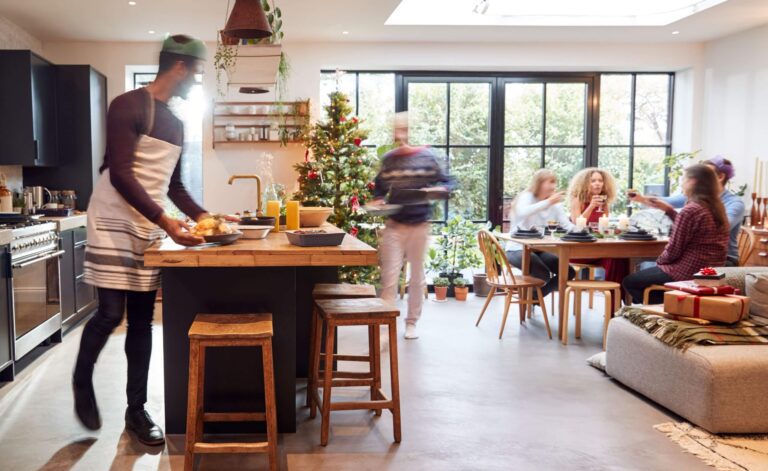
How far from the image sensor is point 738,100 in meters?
6.89

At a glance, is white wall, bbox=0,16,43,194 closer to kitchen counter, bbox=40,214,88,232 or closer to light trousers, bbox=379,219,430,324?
kitchen counter, bbox=40,214,88,232

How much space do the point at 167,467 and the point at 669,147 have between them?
679 centimetres

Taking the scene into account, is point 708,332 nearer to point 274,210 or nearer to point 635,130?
point 274,210

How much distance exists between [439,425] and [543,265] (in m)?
2.76

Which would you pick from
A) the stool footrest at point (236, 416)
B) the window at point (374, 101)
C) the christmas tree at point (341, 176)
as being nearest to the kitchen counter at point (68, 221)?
the christmas tree at point (341, 176)

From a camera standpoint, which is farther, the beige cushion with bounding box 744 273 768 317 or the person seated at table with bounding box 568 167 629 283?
the person seated at table with bounding box 568 167 629 283

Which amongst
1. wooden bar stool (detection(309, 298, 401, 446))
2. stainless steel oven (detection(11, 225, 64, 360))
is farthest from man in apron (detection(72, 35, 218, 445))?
stainless steel oven (detection(11, 225, 64, 360))

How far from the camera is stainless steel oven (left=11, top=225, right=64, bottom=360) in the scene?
423 centimetres

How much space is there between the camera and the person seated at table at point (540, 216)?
19.1 ft

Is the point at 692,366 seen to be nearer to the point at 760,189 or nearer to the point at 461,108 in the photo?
the point at 760,189

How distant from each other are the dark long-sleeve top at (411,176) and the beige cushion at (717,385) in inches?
75.0

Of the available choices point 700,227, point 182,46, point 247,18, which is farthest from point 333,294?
point 700,227

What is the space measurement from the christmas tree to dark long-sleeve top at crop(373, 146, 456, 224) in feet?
5.59

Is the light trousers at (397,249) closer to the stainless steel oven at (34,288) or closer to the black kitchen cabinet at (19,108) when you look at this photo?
the stainless steel oven at (34,288)
